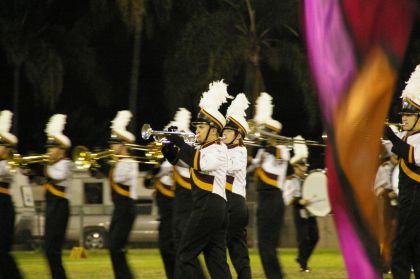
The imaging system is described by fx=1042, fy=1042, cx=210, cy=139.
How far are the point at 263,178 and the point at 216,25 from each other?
46.9 feet

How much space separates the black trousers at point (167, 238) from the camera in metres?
11.3

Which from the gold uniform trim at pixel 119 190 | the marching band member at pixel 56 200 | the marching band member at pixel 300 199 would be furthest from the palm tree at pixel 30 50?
the gold uniform trim at pixel 119 190

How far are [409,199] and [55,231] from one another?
3.66 meters

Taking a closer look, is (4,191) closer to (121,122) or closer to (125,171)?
(125,171)

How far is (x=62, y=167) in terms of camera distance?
10812 millimetres

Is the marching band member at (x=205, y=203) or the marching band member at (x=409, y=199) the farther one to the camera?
the marching band member at (x=409, y=199)

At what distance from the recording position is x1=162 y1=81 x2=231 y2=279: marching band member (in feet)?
27.3

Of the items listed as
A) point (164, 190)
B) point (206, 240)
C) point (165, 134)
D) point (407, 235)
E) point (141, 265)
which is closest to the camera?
point (206, 240)

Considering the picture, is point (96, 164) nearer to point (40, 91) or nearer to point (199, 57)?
point (199, 57)

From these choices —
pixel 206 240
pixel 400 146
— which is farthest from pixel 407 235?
pixel 206 240

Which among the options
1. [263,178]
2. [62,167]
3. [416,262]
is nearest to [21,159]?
[62,167]

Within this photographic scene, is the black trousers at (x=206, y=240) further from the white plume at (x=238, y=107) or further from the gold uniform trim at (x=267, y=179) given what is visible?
the gold uniform trim at (x=267, y=179)

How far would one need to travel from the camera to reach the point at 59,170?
10.8 metres

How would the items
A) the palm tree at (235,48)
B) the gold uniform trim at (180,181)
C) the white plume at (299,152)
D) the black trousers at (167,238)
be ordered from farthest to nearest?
the palm tree at (235,48)
the white plume at (299,152)
the black trousers at (167,238)
the gold uniform trim at (180,181)
